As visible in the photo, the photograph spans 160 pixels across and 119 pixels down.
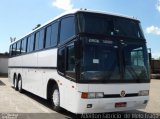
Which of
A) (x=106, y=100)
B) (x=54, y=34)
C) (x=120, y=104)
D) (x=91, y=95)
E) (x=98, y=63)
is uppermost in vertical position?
(x=54, y=34)

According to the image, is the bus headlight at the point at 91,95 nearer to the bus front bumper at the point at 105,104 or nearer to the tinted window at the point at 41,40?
the bus front bumper at the point at 105,104

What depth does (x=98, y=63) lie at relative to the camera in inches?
371

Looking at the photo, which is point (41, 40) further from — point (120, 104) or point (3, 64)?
point (3, 64)

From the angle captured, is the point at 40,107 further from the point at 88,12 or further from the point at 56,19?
the point at 88,12

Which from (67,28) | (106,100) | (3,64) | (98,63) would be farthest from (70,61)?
(3,64)

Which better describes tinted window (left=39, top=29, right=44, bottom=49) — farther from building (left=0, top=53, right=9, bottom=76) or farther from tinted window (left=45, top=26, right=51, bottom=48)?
building (left=0, top=53, right=9, bottom=76)

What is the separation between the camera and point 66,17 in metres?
10.7

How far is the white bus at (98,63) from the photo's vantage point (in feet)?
30.2

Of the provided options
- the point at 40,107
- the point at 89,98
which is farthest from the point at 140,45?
the point at 40,107

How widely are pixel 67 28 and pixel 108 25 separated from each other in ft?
4.43

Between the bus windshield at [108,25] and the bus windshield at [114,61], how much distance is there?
31 cm

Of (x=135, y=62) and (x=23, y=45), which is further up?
(x=23, y=45)

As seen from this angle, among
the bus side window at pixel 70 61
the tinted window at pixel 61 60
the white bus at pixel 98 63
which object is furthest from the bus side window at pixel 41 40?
the bus side window at pixel 70 61

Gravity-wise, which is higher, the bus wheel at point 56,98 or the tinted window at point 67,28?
the tinted window at point 67,28
